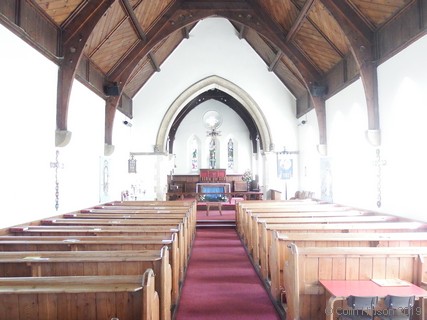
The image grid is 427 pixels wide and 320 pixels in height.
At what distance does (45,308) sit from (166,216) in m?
4.54

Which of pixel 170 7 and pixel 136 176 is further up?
pixel 170 7

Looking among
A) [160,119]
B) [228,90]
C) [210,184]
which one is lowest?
[210,184]

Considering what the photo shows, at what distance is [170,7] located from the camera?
10.0 metres

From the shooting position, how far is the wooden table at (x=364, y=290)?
292 cm

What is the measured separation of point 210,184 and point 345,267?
39.4 ft

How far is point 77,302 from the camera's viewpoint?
2391 millimetres

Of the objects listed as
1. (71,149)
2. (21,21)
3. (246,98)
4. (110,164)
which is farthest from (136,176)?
(21,21)

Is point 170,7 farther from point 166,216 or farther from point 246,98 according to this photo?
point 166,216

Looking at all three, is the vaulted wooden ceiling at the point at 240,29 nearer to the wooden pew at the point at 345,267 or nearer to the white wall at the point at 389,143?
the white wall at the point at 389,143

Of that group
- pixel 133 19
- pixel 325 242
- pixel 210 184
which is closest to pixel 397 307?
pixel 325 242

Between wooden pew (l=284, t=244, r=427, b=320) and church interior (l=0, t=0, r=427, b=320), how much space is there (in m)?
0.01

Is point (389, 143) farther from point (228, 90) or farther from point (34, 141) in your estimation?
point (228, 90)

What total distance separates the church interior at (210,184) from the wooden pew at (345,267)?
1cm

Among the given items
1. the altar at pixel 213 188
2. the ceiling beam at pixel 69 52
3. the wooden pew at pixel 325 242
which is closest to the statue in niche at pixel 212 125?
the altar at pixel 213 188
